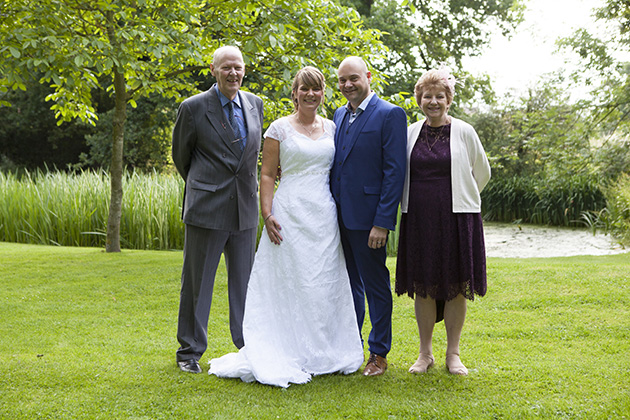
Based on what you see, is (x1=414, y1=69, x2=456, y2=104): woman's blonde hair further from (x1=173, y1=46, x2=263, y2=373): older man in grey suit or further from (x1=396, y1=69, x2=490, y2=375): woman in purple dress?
(x1=173, y1=46, x2=263, y2=373): older man in grey suit

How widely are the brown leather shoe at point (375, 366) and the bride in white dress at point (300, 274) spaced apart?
2.2 inches

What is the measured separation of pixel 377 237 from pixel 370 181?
1.05 feet

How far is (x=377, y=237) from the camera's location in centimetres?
329

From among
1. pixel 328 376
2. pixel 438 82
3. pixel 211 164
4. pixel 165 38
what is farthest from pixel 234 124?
pixel 165 38

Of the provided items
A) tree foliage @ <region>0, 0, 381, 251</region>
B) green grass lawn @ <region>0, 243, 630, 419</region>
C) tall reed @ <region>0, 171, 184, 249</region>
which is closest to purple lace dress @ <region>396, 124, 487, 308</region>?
green grass lawn @ <region>0, 243, 630, 419</region>

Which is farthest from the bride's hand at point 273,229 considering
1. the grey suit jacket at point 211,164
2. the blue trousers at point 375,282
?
the blue trousers at point 375,282

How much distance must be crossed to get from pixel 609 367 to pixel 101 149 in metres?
16.1

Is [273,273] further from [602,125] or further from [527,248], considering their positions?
[602,125]

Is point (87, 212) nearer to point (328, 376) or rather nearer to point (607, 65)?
point (328, 376)

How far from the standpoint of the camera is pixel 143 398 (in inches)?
122

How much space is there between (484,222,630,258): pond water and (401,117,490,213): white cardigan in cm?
758

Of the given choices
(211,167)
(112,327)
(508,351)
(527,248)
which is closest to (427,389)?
(508,351)

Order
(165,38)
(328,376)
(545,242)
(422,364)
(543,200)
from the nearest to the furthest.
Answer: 1. (328,376)
2. (422,364)
3. (165,38)
4. (545,242)
5. (543,200)

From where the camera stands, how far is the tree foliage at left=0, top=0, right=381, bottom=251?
544 centimetres
